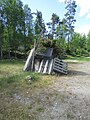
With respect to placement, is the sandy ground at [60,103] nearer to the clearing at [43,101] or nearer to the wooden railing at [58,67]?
the clearing at [43,101]

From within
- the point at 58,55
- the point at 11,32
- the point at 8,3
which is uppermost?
the point at 8,3

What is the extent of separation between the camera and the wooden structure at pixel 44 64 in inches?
638

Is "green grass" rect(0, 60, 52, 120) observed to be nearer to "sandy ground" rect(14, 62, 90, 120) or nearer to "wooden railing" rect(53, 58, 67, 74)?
"sandy ground" rect(14, 62, 90, 120)

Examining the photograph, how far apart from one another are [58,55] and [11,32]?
54.9 feet

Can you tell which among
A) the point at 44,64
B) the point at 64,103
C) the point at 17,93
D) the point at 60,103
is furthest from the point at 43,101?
the point at 44,64

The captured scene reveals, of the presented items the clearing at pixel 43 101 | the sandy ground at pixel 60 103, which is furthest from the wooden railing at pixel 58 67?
the sandy ground at pixel 60 103

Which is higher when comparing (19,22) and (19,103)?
(19,22)

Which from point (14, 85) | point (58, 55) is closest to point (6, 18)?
point (58, 55)

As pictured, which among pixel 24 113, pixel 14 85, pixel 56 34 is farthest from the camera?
pixel 56 34

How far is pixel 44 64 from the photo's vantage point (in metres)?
16.7

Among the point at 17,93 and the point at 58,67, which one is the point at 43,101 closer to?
the point at 17,93

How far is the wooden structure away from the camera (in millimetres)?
16209

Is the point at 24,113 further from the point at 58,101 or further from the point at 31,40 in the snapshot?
the point at 31,40

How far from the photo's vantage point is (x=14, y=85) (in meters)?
11.5
